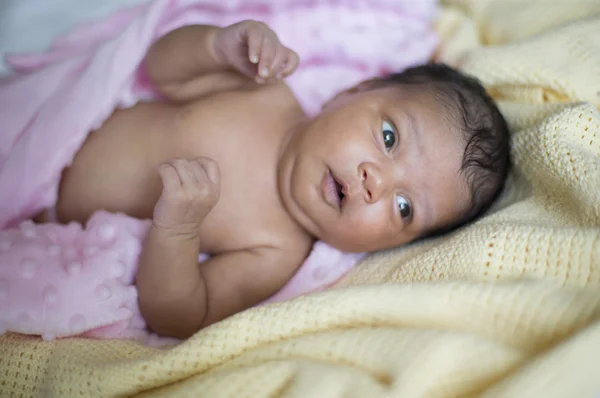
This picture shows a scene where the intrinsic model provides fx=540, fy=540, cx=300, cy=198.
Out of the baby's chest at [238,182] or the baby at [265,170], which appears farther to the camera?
the baby's chest at [238,182]

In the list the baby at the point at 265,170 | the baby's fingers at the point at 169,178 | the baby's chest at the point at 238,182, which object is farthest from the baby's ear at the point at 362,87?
the baby's fingers at the point at 169,178

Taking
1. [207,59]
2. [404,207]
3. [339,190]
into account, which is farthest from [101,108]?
[404,207]

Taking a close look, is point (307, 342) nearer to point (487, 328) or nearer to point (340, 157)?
point (487, 328)

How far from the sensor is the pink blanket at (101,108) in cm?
99

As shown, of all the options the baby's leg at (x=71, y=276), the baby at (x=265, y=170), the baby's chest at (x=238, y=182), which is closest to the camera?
the baby's leg at (x=71, y=276)

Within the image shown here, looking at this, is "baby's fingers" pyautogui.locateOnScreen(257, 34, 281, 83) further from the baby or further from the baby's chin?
the baby's chin

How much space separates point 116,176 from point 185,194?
33cm

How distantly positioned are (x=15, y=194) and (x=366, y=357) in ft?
2.77

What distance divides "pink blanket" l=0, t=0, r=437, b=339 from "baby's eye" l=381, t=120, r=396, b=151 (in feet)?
0.94

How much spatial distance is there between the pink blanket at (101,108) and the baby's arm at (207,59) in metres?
0.05

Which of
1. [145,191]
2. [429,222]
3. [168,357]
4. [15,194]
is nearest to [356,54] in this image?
[429,222]

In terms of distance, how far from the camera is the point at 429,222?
118 cm

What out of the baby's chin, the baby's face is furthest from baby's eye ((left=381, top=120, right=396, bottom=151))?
the baby's chin

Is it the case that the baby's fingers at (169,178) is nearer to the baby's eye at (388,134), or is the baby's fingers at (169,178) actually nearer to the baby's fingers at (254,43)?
the baby's fingers at (254,43)
